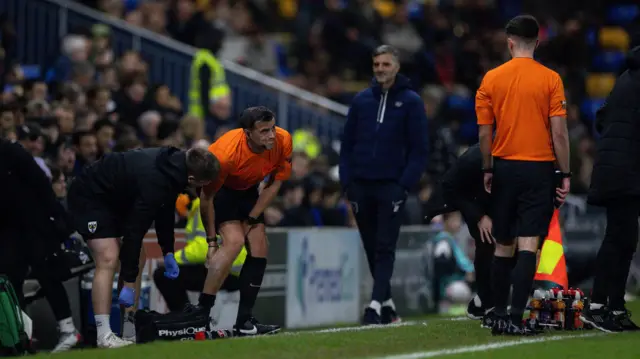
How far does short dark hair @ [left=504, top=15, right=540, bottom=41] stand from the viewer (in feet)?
31.6

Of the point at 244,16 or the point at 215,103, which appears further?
the point at 244,16

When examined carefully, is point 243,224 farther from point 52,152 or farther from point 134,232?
point 52,152

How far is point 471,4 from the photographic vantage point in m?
25.4

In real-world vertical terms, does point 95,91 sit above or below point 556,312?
above

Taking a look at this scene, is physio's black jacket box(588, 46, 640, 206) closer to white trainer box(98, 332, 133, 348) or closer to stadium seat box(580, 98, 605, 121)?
white trainer box(98, 332, 133, 348)

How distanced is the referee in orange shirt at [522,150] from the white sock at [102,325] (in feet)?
9.44

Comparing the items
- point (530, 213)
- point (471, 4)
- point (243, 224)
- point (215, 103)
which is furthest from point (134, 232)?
point (471, 4)

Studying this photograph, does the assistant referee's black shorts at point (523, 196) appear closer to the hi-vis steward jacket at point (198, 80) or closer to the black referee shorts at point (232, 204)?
the black referee shorts at point (232, 204)

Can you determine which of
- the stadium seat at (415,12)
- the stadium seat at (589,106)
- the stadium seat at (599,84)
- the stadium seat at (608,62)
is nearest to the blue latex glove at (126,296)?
the stadium seat at (415,12)

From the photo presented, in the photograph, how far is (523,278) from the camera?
9.62 m

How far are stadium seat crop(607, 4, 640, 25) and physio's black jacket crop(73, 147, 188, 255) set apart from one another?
56.7 feet

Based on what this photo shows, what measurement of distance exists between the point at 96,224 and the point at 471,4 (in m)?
16.2

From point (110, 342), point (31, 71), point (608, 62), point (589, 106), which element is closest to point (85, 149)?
point (110, 342)

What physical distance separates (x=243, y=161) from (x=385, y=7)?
15.3 m
